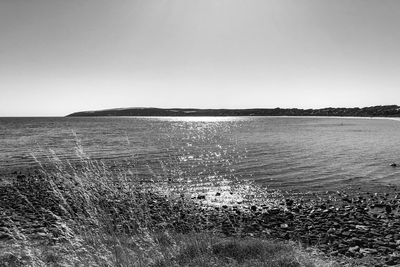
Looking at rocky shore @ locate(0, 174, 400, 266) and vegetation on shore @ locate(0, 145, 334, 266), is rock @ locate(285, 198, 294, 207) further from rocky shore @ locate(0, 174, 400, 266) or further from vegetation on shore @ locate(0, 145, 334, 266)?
vegetation on shore @ locate(0, 145, 334, 266)

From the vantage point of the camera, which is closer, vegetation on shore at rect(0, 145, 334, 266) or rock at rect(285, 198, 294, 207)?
vegetation on shore at rect(0, 145, 334, 266)

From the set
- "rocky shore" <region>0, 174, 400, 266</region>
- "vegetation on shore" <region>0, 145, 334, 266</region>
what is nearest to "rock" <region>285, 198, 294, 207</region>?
"rocky shore" <region>0, 174, 400, 266</region>

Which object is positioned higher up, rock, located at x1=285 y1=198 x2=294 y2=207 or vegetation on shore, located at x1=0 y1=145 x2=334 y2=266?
vegetation on shore, located at x1=0 y1=145 x2=334 y2=266

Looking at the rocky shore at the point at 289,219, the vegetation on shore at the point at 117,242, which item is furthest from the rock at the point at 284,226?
the vegetation on shore at the point at 117,242

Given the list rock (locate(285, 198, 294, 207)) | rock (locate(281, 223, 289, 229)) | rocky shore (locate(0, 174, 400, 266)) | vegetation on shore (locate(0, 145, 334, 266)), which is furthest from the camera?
rock (locate(285, 198, 294, 207))

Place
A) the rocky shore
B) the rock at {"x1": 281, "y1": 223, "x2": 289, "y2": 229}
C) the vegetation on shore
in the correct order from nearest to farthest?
1. the vegetation on shore
2. the rocky shore
3. the rock at {"x1": 281, "y1": 223, "x2": 289, "y2": 229}

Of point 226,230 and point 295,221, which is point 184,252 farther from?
point 295,221

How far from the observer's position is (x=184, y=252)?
9812mm

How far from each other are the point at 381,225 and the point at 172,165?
22.7m

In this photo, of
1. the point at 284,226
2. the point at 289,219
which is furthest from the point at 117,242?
the point at 289,219

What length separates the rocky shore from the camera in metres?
12.3

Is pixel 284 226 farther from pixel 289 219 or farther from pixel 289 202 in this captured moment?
pixel 289 202

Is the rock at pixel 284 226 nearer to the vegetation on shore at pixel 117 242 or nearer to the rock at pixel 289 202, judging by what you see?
the vegetation on shore at pixel 117 242

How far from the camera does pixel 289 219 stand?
1572cm
